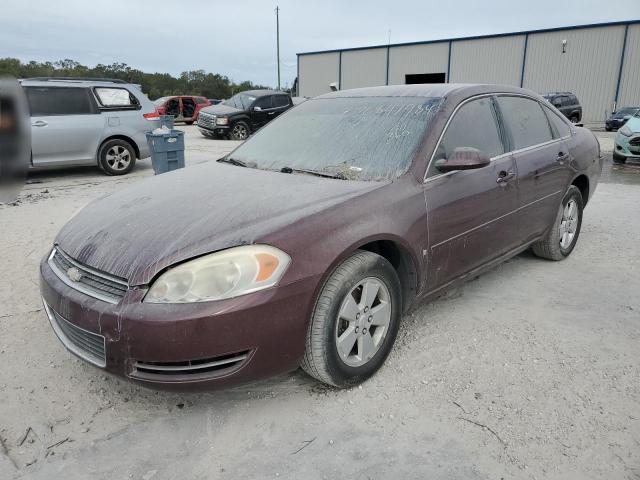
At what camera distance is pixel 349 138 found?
3.21 metres

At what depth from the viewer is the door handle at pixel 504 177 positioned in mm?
3373

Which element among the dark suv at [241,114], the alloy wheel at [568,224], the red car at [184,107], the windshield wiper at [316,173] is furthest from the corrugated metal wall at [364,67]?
the windshield wiper at [316,173]

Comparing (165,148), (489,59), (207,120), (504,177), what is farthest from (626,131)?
(489,59)

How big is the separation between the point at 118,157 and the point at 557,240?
25.2ft

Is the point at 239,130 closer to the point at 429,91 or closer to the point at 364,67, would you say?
the point at 429,91

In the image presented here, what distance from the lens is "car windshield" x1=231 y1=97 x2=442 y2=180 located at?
2953 mm

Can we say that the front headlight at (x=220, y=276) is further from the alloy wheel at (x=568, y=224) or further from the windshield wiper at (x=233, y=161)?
the alloy wheel at (x=568, y=224)

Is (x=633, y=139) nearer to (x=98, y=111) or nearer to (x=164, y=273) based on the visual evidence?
(x=98, y=111)

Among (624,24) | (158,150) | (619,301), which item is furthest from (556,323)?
(624,24)

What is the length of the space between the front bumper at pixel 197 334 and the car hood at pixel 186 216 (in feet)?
0.57

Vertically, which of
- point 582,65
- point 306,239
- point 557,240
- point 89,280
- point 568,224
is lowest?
point 557,240

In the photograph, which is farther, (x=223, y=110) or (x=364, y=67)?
(x=364, y=67)

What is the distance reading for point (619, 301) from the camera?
12.0 ft

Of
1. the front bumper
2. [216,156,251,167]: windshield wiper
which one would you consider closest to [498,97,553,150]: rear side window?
[216,156,251,167]: windshield wiper
